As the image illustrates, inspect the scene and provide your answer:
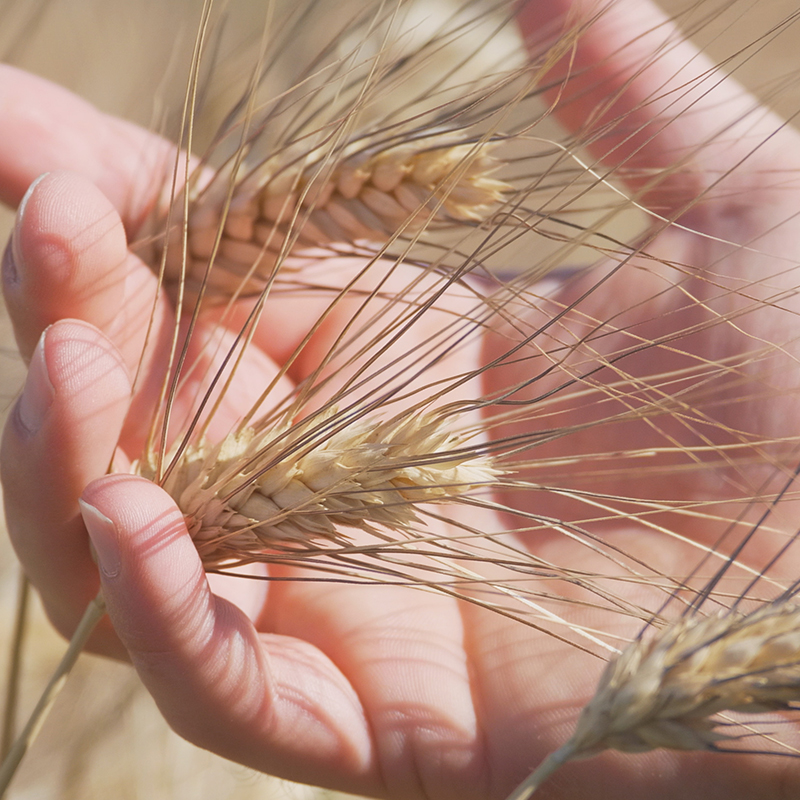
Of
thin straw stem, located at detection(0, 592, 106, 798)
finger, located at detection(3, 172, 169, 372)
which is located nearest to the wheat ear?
thin straw stem, located at detection(0, 592, 106, 798)

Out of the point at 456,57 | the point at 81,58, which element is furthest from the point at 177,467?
the point at 456,57

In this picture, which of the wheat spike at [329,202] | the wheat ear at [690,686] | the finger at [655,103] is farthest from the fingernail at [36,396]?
the finger at [655,103]

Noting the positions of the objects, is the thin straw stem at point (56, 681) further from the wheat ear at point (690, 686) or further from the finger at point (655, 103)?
the finger at point (655, 103)

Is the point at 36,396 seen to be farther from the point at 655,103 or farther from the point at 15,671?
the point at 655,103

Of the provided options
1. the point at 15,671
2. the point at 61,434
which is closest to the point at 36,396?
the point at 61,434

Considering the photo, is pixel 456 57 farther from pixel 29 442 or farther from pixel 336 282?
pixel 29 442

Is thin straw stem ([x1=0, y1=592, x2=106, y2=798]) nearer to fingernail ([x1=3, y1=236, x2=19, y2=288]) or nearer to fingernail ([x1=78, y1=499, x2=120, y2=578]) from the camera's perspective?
fingernail ([x1=78, y1=499, x2=120, y2=578])
